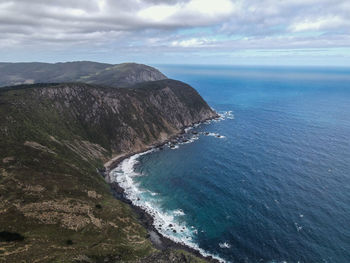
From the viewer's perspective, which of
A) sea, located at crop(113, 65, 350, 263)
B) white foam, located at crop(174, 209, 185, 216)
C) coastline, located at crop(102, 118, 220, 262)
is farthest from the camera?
white foam, located at crop(174, 209, 185, 216)

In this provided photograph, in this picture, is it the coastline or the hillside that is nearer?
the hillside

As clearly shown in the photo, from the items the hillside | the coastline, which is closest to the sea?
the coastline

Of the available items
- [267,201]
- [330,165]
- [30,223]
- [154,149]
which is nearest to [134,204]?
[30,223]

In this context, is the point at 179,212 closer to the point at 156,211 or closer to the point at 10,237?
the point at 156,211

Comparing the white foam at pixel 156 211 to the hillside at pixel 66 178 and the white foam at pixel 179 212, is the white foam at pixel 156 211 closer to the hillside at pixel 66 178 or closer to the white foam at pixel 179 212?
the white foam at pixel 179 212

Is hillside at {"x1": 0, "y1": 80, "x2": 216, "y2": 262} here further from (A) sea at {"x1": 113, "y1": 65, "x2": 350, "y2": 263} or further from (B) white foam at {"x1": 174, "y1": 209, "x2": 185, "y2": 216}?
(B) white foam at {"x1": 174, "y1": 209, "x2": 185, "y2": 216}

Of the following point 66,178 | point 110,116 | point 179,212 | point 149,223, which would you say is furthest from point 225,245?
point 110,116

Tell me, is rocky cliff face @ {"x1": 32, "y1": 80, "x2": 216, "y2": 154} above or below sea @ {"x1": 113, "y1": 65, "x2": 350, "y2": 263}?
above

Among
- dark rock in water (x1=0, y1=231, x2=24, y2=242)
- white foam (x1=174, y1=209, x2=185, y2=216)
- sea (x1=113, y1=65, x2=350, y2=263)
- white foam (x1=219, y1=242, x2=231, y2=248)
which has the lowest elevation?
white foam (x1=219, y1=242, x2=231, y2=248)
